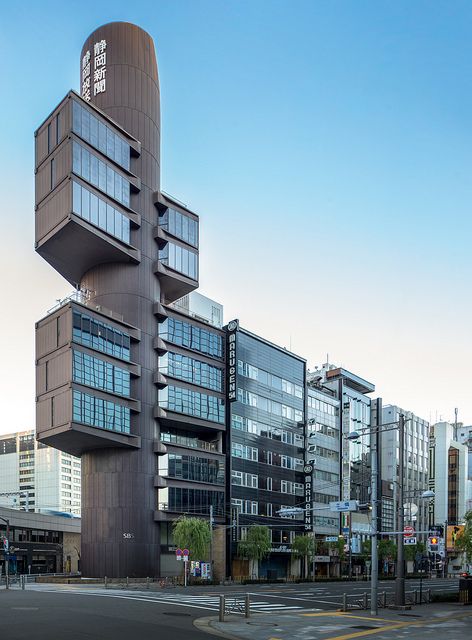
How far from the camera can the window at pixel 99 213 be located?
72.8 m

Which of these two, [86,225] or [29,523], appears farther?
[29,523]

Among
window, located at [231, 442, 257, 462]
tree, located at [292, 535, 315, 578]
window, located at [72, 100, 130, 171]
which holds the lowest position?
tree, located at [292, 535, 315, 578]

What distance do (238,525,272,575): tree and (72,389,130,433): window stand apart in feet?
69.9

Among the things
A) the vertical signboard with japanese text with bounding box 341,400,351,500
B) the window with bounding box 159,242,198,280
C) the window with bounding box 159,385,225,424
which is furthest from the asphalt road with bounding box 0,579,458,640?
the vertical signboard with japanese text with bounding box 341,400,351,500

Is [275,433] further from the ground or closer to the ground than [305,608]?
further from the ground

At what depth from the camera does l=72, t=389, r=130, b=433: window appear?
71.1 meters

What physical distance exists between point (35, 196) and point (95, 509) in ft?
115

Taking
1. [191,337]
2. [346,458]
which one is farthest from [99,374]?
[346,458]

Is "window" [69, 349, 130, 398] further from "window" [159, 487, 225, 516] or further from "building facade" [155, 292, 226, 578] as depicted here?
"window" [159, 487, 225, 516]

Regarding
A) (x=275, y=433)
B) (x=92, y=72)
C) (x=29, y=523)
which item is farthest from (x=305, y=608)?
(x=29, y=523)

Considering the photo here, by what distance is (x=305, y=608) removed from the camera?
136 ft

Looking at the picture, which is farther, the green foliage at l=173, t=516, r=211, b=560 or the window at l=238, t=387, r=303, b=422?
the window at l=238, t=387, r=303, b=422

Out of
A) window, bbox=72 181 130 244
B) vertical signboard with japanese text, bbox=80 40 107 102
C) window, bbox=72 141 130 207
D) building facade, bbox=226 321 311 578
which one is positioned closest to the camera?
window, bbox=72 181 130 244

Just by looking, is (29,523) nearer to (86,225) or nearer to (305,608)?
(86,225)
